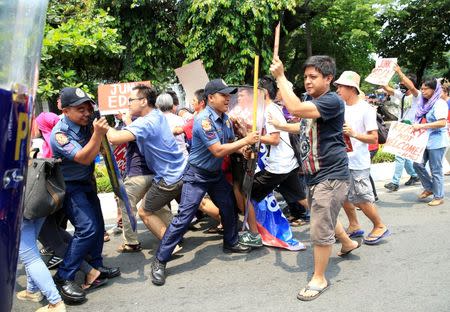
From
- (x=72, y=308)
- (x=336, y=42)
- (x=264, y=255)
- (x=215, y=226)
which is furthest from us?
(x=336, y=42)

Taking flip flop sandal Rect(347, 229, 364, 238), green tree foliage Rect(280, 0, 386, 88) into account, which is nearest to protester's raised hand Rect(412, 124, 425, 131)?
flip flop sandal Rect(347, 229, 364, 238)

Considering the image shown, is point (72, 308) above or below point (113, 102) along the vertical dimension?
below

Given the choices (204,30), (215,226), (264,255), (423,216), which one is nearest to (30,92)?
(264,255)

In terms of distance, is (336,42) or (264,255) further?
(336,42)

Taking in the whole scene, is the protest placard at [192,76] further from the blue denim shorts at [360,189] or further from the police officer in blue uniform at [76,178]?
the police officer in blue uniform at [76,178]

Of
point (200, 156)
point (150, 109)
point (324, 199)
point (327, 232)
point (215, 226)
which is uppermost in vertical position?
point (150, 109)

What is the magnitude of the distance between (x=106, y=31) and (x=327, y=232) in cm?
646

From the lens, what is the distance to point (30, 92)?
121cm

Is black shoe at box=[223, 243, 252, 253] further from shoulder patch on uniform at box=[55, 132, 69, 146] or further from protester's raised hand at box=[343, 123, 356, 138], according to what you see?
shoulder patch on uniform at box=[55, 132, 69, 146]

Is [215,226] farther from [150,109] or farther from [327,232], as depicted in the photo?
[327,232]

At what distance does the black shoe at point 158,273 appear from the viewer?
377 centimetres

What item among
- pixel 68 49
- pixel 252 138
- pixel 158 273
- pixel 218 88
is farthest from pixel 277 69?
pixel 68 49

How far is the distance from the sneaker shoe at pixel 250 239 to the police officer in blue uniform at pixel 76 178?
4.72 feet

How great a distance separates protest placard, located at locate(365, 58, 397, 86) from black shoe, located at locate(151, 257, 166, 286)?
3.40 metres
